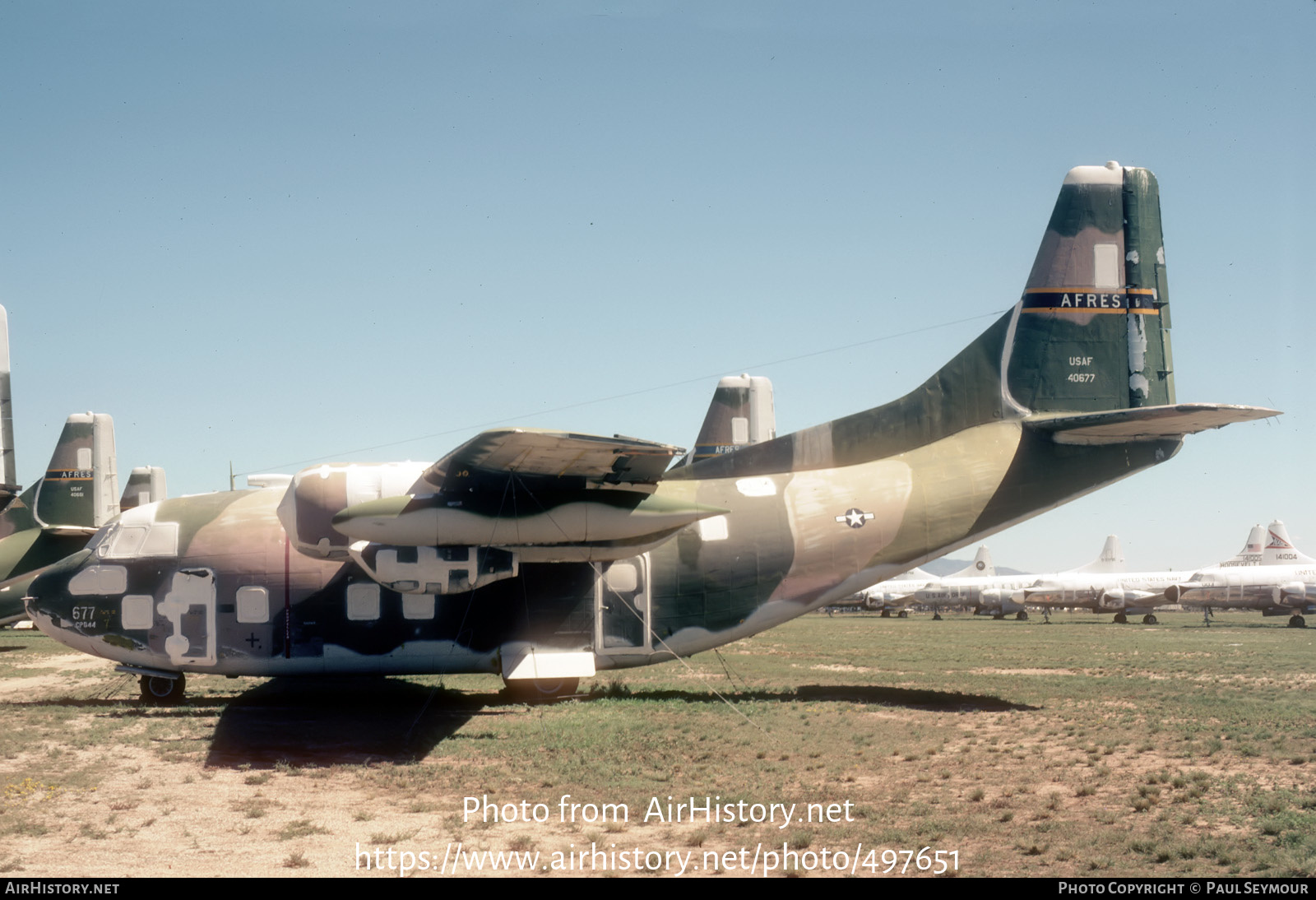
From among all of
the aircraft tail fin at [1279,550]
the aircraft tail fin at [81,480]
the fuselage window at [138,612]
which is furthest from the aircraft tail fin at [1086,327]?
the aircraft tail fin at [1279,550]

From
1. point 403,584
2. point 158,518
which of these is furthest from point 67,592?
point 403,584

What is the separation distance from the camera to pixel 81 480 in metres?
33.8

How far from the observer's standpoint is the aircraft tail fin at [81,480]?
33.5 meters

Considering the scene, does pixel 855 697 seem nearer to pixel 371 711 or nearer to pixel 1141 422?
pixel 1141 422

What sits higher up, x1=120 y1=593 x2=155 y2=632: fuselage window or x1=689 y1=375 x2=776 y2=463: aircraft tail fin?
x1=689 y1=375 x2=776 y2=463: aircraft tail fin

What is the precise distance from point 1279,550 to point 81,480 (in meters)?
74.6

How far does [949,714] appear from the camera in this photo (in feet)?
54.3

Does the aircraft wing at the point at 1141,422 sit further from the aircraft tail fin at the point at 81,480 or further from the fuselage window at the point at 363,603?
the aircraft tail fin at the point at 81,480

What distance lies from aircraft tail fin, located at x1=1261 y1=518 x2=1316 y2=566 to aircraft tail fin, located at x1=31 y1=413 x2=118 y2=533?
236 feet

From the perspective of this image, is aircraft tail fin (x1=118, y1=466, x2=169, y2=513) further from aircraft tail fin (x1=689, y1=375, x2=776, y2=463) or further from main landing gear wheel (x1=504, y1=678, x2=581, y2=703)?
main landing gear wheel (x1=504, y1=678, x2=581, y2=703)

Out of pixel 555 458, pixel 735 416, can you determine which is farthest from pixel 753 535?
pixel 735 416

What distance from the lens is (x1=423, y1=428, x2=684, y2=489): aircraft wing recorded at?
12.3m

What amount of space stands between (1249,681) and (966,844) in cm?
1608

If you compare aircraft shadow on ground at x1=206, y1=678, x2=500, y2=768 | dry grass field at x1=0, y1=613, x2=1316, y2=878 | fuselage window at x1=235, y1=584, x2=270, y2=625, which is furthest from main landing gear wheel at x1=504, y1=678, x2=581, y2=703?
fuselage window at x1=235, y1=584, x2=270, y2=625
